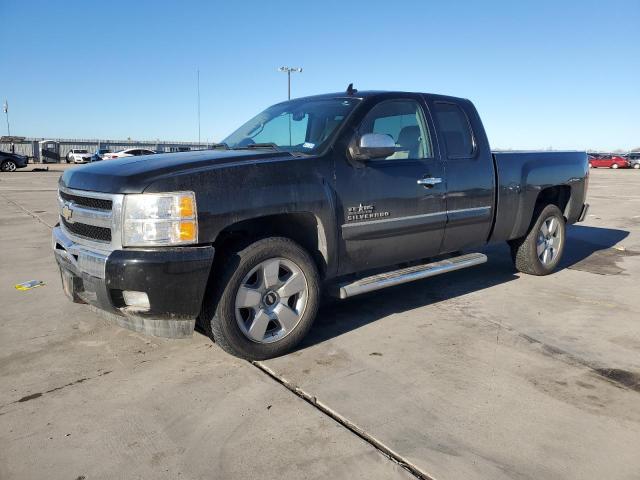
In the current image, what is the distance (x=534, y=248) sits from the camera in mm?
5598

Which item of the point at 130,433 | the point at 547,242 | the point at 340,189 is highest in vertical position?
the point at 340,189

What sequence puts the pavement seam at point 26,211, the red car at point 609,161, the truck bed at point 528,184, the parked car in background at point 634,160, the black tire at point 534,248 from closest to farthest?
the truck bed at point 528,184
the black tire at point 534,248
the pavement seam at point 26,211
the parked car in background at point 634,160
the red car at point 609,161

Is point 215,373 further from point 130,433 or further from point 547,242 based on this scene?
point 547,242

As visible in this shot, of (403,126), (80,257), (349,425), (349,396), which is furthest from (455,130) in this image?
(80,257)

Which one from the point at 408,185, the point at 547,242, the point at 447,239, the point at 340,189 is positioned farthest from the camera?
the point at 547,242

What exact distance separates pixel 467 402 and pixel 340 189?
5.33ft

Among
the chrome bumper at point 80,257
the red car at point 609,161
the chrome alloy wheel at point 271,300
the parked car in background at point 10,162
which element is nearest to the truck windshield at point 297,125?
the chrome alloy wheel at point 271,300

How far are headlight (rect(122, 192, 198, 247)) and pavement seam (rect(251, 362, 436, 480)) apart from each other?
0.99 meters

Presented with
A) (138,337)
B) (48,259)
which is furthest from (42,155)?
(138,337)

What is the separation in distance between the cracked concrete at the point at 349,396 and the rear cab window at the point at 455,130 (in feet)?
4.54

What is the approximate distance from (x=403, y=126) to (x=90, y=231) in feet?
8.61

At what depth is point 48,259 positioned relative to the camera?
6.39 metres

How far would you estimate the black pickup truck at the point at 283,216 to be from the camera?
2.96 m

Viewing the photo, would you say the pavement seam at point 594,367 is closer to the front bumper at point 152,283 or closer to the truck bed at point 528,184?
the truck bed at point 528,184
